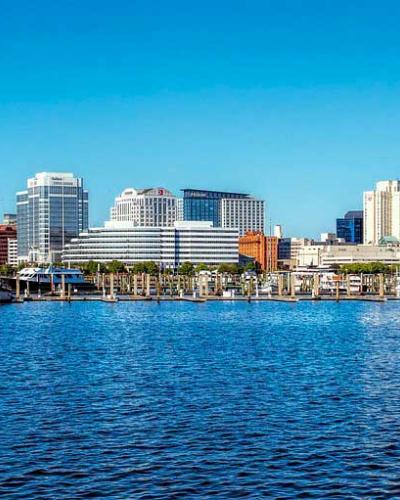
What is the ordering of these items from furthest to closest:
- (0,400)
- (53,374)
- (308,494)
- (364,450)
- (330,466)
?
(53,374)
(0,400)
(364,450)
(330,466)
(308,494)

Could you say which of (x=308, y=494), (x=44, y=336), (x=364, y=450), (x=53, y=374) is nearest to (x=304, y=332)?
(x=44, y=336)

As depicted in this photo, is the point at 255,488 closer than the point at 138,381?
Yes

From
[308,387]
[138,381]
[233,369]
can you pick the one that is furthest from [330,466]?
[233,369]

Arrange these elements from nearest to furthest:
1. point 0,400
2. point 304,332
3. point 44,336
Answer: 1. point 0,400
2. point 44,336
3. point 304,332

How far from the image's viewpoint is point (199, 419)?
44.7 meters

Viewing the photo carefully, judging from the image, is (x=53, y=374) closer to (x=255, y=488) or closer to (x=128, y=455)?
(x=128, y=455)

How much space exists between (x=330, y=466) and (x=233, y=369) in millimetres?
27596

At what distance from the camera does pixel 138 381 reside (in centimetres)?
5709

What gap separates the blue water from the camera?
3416 cm

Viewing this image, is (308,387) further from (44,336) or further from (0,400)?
(44,336)

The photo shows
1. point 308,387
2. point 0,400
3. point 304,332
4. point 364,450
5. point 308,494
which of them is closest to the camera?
point 308,494

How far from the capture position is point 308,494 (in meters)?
32.6

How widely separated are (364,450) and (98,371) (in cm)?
2716

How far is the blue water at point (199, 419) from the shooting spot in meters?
34.2
